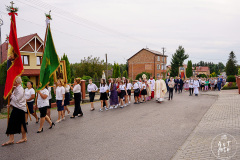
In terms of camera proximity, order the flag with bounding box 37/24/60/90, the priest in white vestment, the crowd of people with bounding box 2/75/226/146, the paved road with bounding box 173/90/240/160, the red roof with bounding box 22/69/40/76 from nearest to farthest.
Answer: the paved road with bounding box 173/90/240/160 → the crowd of people with bounding box 2/75/226/146 → the flag with bounding box 37/24/60/90 → the priest in white vestment → the red roof with bounding box 22/69/40/76

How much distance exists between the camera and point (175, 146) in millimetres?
5730

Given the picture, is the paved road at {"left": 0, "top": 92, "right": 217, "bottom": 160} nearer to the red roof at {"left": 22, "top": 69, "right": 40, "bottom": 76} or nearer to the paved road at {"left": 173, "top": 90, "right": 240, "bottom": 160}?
the paved road at {"left": 173, "top": 90, "right": 240, "bottom": 160}

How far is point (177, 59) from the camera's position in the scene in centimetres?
6394

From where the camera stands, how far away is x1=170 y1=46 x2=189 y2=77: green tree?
6359 cm

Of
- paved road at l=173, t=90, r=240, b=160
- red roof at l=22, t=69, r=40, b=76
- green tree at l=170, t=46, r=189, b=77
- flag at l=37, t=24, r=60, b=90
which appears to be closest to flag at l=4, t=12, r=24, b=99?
flag at l=37, t=24, r=60, b=90

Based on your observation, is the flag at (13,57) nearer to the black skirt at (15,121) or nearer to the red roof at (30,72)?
the black skirt at (15,121)

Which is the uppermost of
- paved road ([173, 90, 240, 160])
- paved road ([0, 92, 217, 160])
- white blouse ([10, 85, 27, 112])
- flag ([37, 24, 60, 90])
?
flag ([37, 24, 60, 90])

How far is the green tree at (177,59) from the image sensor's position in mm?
63591

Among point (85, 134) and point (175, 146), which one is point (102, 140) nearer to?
point (85, 134)

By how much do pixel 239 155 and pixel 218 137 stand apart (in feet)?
5.07

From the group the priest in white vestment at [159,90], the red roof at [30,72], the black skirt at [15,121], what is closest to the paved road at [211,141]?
the black skirt at [15,121]

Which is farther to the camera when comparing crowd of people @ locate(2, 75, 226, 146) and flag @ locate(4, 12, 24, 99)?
flag @ locate(4, 12, 24, 99)

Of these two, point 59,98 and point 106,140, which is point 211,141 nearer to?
point 106,140

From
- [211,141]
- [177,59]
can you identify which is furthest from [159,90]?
[177,59]
